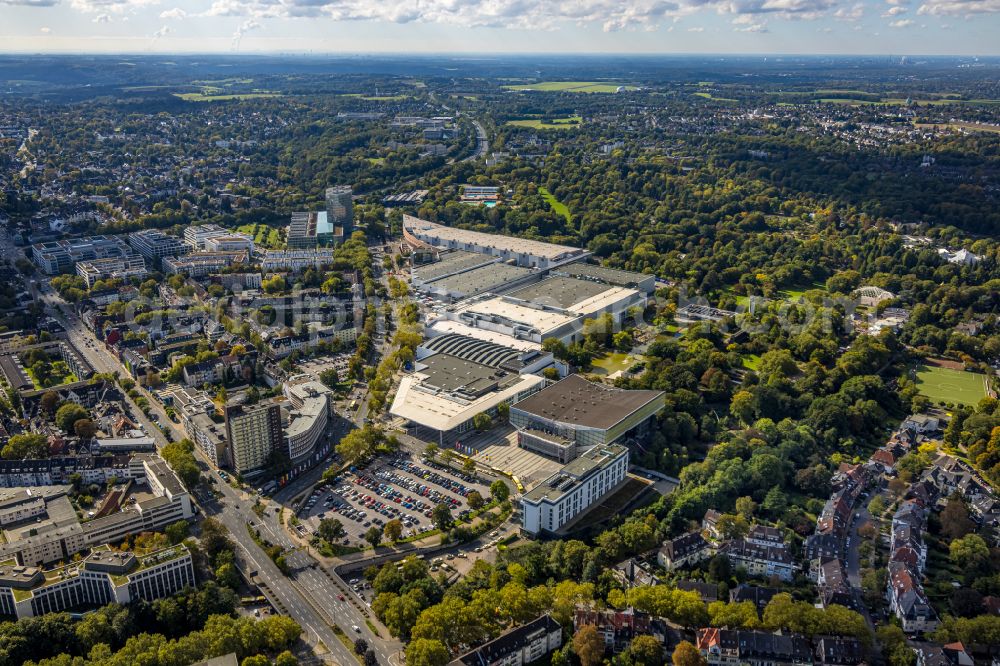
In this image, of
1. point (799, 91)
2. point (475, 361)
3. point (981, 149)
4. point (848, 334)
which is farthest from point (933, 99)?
point (475, 361)

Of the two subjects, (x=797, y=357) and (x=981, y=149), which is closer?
(x=797, y=357)

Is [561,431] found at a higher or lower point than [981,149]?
lower

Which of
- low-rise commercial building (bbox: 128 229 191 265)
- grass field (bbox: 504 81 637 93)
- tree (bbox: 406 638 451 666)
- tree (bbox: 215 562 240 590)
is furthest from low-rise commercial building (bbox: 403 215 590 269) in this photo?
grass field (bbox: 504 81 637 93)

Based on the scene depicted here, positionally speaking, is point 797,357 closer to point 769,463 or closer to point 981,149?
point 769,463

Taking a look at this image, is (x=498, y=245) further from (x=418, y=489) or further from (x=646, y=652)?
(x=646, y=652)

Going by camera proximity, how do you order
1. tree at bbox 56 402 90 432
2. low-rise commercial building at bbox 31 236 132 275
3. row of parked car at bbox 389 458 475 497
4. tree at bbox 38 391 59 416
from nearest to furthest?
row of parked car at bbox 389 458 475 497 → tree at bbox 56 402 90 432 → tree at bbox 38 391 59 416 → low-rise commercial building at bbox 31 236 132 275

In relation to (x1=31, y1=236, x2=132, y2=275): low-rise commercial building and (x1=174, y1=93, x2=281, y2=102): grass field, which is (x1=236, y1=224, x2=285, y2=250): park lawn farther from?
(x1=174, y1=93, x2=281, y2=102): grass field

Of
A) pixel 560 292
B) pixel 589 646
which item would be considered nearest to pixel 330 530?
pixel 589 646
